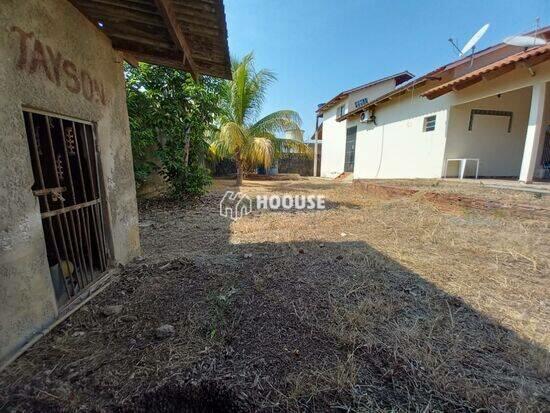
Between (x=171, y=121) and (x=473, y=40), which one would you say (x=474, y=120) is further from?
(x=171, y=121)

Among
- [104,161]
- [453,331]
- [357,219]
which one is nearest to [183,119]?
[104,161]

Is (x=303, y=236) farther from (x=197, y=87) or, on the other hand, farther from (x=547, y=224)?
(x=197, y=87)

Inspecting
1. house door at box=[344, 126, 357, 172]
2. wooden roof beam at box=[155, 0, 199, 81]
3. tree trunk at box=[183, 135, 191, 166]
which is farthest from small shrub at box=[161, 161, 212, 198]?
house door at box=[344, 126, 357, 172]

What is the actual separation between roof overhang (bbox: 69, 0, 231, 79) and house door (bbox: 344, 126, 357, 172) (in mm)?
12804

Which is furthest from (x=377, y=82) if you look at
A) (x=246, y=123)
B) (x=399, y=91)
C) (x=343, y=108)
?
(x=246, y=123)

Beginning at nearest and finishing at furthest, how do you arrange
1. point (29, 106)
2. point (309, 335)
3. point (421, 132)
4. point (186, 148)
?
point (29, 106) → point (309, 335) → point (186, 148) → point (421, 132)

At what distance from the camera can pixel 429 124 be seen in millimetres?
9508

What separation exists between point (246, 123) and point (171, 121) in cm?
542

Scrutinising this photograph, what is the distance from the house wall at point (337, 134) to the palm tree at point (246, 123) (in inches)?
222

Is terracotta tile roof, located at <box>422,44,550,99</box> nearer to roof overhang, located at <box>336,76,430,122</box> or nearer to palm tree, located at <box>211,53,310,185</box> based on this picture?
roof overhang, located at <box>336,76,430,122</box>

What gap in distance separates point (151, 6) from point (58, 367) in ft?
8.96

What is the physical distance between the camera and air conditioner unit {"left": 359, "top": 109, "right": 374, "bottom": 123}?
12.7m

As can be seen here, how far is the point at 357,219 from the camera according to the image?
5570 mm

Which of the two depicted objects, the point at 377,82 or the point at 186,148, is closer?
the point at 186,148
